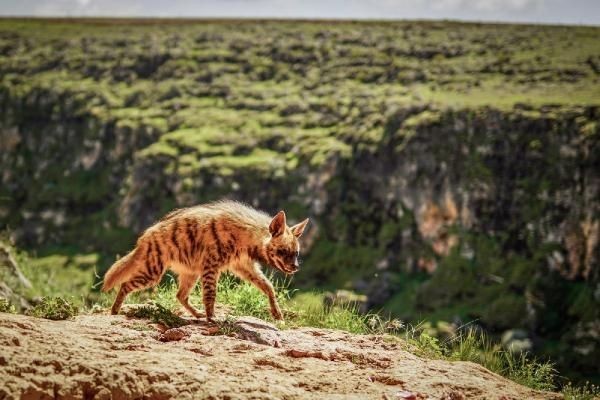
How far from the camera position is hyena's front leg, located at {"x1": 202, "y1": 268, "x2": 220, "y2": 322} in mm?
10992

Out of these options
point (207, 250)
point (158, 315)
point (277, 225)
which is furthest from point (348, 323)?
point (158, 315)

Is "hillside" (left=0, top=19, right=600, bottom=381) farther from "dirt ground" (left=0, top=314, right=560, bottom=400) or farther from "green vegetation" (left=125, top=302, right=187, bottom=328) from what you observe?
"dirt ground" (left=0, top=314, right=560, bottom=400)

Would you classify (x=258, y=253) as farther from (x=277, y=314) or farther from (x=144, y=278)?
(x=144, y=278)

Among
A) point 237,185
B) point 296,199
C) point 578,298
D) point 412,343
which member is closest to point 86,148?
point 237,185

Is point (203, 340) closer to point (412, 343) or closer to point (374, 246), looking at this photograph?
point (412, 343)

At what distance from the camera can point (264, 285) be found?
1159 cm

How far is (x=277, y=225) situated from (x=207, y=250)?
1063 millimetres

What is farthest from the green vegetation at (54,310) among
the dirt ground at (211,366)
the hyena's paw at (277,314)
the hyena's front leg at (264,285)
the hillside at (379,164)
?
the hillside at (379,164)

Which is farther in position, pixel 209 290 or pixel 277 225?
pixel 277 225

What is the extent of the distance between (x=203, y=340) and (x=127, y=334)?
0.87 m

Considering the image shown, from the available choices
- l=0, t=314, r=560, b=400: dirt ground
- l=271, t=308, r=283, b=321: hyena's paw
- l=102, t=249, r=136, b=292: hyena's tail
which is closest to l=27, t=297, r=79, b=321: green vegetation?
l=0, t=314, r=560, b=400: dirt ground

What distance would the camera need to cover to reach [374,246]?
150625 mm

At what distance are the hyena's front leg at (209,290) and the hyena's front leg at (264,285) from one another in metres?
0.55

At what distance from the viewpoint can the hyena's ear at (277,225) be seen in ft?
36.5
